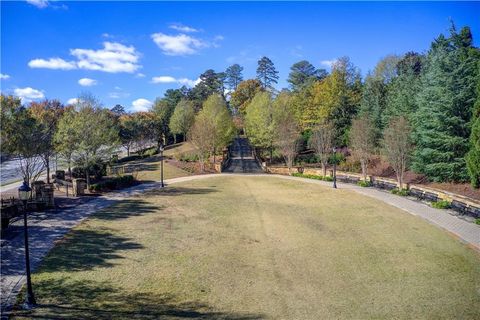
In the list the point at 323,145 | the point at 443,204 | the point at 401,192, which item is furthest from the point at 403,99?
the point at 443,204

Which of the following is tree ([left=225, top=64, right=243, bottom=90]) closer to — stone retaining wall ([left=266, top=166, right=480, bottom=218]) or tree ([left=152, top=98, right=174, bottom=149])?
tree ([left=152, top=98, right=174, bottom=149])

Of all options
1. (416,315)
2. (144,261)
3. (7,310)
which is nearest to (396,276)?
(416,315)

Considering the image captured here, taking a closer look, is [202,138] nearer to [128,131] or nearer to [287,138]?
[287,138]

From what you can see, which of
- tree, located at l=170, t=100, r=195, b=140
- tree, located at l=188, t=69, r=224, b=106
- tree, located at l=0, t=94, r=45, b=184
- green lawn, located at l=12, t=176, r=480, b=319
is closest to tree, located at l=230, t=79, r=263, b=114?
tree, located at l=188, t=69, r=224, b=106

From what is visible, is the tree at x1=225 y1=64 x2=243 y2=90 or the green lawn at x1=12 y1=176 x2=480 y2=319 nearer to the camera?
the green lawn at x1=12 y1=176 x2=480 y2=319

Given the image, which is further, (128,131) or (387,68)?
(387,68)

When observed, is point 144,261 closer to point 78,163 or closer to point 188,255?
point 188,255
